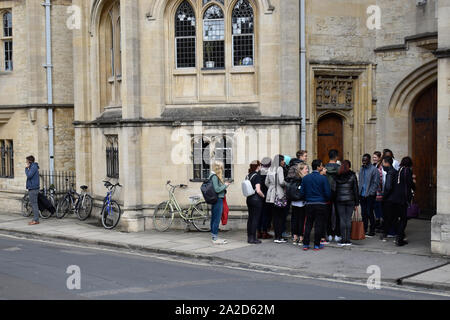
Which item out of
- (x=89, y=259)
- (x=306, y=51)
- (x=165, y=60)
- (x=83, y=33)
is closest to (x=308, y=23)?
Result: (x=306, y=51)

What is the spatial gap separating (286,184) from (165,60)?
4.87 meters

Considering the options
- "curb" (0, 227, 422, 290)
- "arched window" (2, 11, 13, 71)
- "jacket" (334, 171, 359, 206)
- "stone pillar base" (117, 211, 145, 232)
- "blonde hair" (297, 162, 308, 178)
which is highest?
"arched window" (2, 11, 13, 71)

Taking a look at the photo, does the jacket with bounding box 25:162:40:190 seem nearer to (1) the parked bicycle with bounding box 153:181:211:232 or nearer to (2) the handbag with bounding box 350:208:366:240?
(1) the parked bicycle with bounding box 153:181:211:232

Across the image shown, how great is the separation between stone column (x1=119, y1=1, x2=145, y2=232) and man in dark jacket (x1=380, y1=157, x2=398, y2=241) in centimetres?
593

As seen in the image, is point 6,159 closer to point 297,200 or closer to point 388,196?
point 297,200

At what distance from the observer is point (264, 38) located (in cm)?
1552

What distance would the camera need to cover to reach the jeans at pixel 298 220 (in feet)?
44.1

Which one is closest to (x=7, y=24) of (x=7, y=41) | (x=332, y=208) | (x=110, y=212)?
(x=7, y=41)

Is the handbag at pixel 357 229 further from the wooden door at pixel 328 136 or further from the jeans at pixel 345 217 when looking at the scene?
the wooden door at pixel 328 136

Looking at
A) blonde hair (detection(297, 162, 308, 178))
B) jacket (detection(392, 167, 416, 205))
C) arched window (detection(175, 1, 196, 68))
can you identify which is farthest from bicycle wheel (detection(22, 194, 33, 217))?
jacket (detection(392, 167, 416, 205))

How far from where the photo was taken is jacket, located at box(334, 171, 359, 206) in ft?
42.6

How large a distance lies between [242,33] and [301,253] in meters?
5.97

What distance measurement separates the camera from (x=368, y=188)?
1400 cm

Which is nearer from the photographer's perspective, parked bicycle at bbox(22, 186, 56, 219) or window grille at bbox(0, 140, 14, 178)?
parked bicycle at bbox(22, 186, 56, 219)
